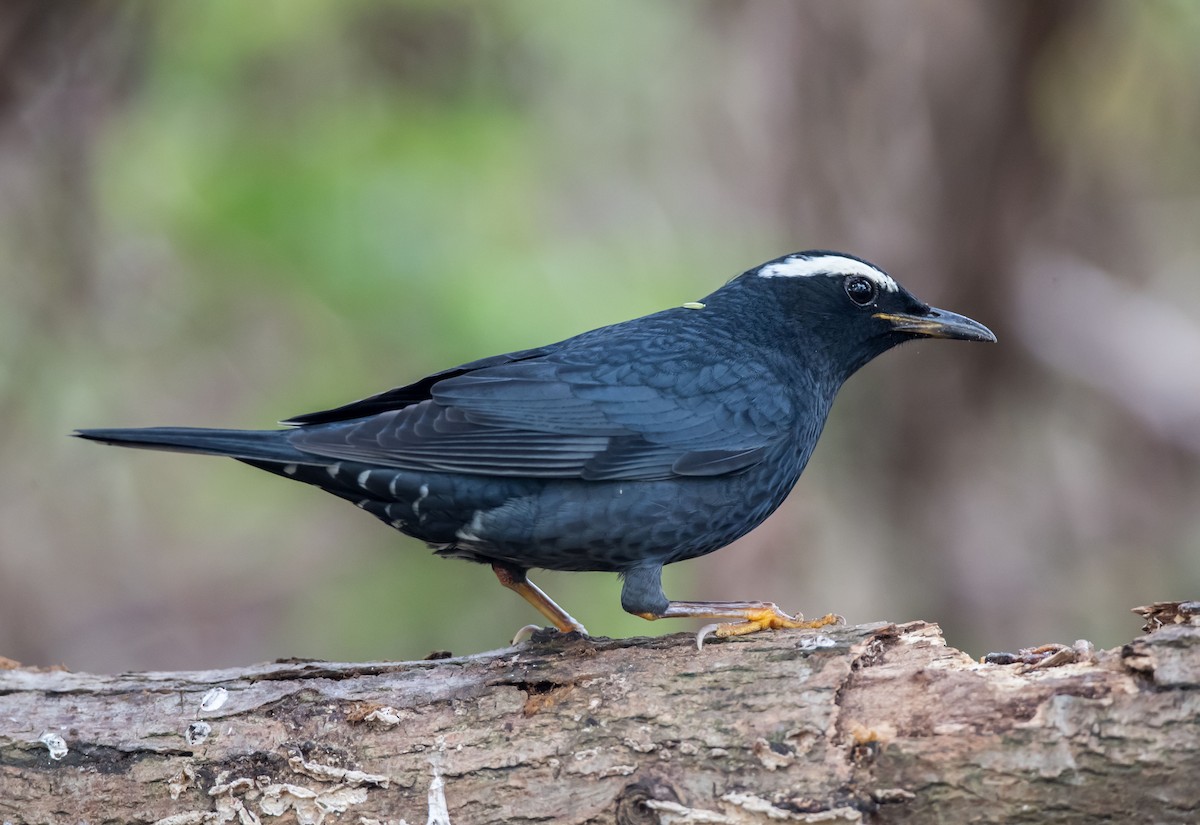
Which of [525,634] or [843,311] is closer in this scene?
[525,634]

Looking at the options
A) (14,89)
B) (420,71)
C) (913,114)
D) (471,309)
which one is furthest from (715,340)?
(14,89)

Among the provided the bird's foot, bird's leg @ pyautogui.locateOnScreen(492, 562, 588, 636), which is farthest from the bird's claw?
the bird's foot

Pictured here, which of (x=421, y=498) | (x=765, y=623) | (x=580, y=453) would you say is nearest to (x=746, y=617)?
(x=765, y=623)

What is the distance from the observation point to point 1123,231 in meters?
9.81

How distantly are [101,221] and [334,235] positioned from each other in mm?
2419

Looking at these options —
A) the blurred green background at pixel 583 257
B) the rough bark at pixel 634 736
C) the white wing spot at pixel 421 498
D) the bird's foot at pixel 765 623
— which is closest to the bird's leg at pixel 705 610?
the bird's foot at pixel 765 623

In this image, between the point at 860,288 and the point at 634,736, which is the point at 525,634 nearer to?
the point at 634,736

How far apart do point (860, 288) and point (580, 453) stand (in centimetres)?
160

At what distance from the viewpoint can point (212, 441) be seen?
430 centimetres

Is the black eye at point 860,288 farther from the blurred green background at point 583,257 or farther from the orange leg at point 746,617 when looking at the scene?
the blurred green background at point 583,257

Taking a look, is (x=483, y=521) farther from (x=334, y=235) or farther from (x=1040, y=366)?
(x=1040, y=366)

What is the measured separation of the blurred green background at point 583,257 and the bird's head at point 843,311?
184 centimetres

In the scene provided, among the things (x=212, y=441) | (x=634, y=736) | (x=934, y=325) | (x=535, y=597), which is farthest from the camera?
(x=934, y=325)

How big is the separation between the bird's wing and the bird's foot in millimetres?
582
